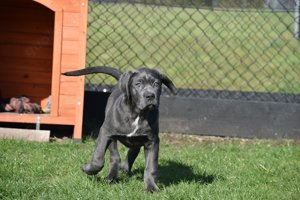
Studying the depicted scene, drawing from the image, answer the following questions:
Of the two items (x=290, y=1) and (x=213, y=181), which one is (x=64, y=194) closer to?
(x=213, y=181)

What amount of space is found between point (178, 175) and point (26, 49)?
312 cm

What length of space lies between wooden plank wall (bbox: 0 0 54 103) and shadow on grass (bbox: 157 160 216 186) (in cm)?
251

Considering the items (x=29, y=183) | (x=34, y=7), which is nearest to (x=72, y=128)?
(x=34, y=7)

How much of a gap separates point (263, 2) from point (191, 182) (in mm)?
4361

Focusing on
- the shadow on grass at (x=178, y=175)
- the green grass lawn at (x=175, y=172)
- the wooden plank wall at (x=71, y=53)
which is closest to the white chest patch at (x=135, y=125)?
the green grass lawn at (x=175, y=172)

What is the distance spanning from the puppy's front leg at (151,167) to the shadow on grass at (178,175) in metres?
0.36

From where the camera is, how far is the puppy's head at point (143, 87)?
→ 432 centimetres

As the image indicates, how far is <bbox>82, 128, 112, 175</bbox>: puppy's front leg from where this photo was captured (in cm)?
452

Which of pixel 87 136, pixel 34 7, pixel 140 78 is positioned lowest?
pixel 87 136

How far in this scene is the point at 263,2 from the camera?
8430mm

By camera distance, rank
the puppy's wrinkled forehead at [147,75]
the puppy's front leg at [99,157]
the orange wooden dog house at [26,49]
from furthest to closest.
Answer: the orange wooden dog house at [26,49] < the puppy's front leg at [99,157] < the puppy's wrinkled forehead at [147,75]

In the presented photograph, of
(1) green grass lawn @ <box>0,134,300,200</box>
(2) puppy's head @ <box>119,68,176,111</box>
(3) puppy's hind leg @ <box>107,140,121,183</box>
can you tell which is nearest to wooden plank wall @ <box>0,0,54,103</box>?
(1) green grass lawn @ <box>0,134,300,200</box>

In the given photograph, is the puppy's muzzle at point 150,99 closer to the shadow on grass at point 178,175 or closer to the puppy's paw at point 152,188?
the puppy's paw at point 152,188

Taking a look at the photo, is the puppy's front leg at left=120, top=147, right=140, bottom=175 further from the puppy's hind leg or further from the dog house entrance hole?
the dog house entrance hole
